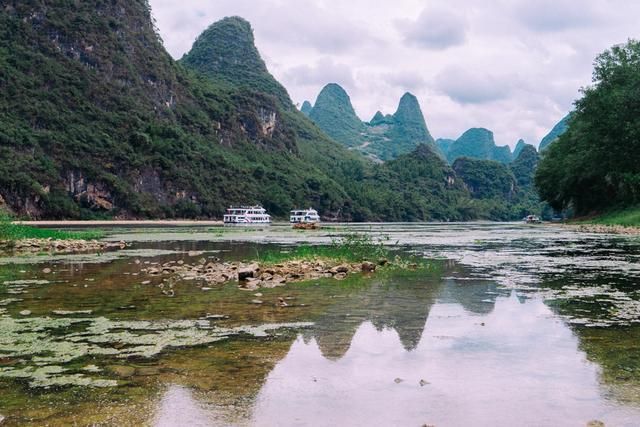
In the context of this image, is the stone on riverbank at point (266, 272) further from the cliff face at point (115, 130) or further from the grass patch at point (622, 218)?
the cliff face at point (115, 130)

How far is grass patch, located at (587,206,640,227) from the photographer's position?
176ft

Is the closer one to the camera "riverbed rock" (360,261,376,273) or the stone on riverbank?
the stone on riverbank

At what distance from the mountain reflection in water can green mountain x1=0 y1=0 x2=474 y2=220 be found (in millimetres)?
95127

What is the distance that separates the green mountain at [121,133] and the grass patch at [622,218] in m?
86.2

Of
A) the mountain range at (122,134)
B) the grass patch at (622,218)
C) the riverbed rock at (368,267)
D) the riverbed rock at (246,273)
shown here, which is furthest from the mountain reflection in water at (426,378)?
the mountain range at (122,134)

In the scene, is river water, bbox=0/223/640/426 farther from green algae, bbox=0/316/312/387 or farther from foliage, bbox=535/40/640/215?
foliage, bbox=535/40/640/215

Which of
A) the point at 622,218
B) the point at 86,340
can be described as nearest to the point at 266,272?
the point at 86,340

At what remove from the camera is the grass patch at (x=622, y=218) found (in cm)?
5353

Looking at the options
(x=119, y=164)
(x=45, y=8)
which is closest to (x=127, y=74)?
(x=45, y=8)

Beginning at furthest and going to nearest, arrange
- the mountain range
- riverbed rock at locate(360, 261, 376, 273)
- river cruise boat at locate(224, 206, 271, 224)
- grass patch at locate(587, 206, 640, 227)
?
the mountain range → river cruise boat at locate(224, 206, 271, 224) → grass patch at locate(587, 206, 640, 227) → riverbed rock at locate(360, 261, 376, 273)

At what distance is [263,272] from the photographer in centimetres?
1666

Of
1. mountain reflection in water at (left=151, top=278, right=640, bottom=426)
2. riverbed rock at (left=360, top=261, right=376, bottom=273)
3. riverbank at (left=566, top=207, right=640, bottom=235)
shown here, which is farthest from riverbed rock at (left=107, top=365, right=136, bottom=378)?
riverbank at (left=566, top=207, right=640, bottom=235)

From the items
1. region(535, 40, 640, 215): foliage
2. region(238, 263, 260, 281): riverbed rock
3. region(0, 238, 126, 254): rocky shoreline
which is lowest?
region(0, 238, 126, 254): rocky shoreline

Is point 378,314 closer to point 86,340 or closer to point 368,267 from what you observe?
point 86,340
